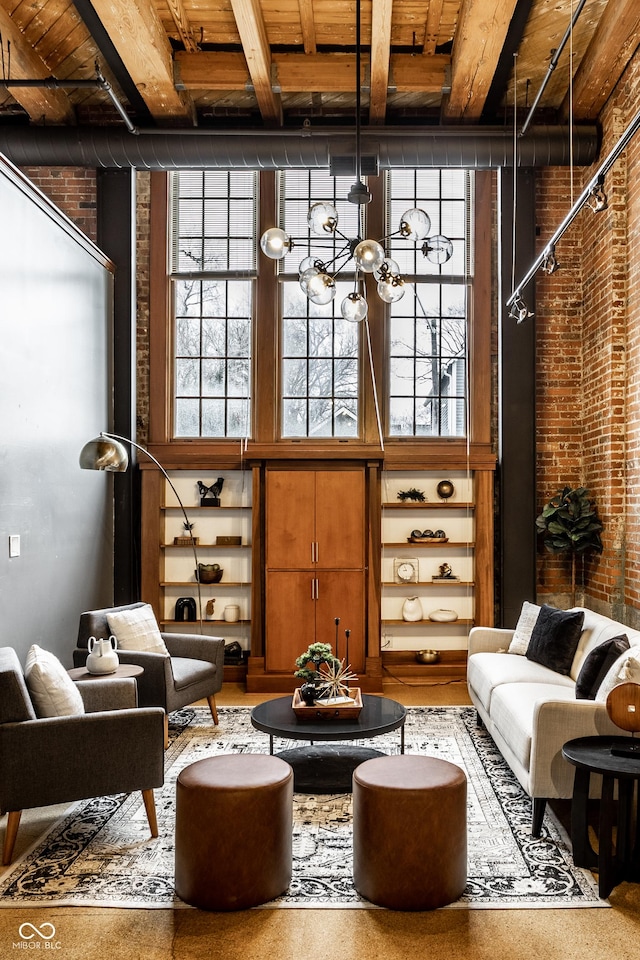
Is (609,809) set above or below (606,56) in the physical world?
below

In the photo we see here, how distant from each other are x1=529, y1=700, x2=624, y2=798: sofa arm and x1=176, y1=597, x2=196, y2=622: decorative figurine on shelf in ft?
12.8

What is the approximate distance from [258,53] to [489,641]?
15.6 ft

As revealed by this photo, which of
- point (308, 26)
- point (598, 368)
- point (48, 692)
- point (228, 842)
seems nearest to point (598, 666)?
point (228, 842)

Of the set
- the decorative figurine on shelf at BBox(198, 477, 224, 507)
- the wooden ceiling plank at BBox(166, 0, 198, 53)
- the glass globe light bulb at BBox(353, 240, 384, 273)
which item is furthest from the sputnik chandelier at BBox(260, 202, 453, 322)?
the decorative figurine on shelf at BBox(198, 477, 224, 507)

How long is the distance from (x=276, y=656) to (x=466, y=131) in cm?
476

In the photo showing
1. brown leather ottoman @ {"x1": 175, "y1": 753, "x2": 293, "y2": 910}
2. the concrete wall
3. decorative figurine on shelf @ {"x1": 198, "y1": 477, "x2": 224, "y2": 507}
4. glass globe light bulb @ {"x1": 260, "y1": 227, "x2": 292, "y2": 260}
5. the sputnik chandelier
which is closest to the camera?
brown leather ottoman @ {"x1": 175, "y1": 753, "x2": 293, "y2": 910}

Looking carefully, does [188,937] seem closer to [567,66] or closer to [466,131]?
[466,131]

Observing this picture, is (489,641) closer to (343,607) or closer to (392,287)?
(343,607)

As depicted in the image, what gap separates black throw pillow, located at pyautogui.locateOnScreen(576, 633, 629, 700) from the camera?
3877mm

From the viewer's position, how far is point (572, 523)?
6.33 m

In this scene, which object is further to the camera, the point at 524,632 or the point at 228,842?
the point at 524,632

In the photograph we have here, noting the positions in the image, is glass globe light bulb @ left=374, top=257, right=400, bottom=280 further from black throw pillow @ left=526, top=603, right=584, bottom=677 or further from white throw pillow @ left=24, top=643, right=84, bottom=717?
white throw pillow @ left=24, top=643, right=84, bottom=717

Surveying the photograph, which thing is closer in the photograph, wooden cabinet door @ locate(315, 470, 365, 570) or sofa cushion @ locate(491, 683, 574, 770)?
sofa cushion @ locate(491, 683, 574, 770)

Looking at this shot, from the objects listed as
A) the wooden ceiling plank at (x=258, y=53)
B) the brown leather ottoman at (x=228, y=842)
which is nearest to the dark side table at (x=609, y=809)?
the brown leather ottoman at (x=228, y=842)
